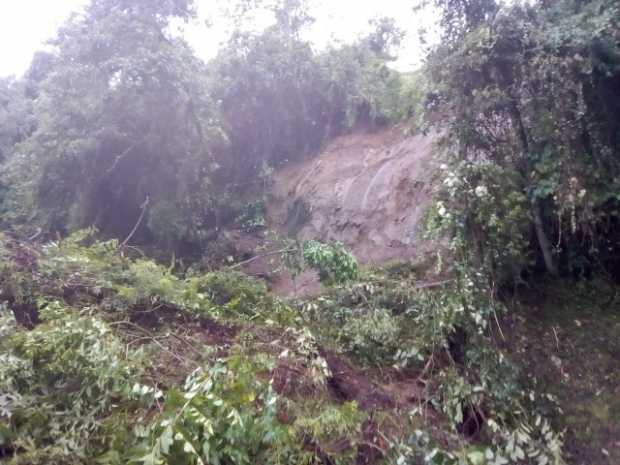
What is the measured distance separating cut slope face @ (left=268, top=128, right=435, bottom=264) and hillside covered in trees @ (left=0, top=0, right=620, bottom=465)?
0.07 metres

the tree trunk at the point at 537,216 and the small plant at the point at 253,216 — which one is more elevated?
the tree trunk at the point at 537,216

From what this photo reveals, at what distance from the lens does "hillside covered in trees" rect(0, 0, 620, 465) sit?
355 cm

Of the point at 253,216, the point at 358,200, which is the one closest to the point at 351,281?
the point at 358,200

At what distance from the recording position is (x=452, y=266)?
18.9 ft

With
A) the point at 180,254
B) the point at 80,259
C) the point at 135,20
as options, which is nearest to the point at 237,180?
the point at 180,254

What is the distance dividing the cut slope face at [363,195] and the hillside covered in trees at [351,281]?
7 centimetres

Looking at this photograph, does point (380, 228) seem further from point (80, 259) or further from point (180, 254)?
point (80, 259)

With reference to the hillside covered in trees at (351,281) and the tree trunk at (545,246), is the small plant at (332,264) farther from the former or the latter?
the tree trunk at (545,246)

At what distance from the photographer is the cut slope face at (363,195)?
30.8ft

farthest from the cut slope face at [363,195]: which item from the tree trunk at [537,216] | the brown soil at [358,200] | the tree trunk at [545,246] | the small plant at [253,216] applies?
the tree trunk at [545,246]

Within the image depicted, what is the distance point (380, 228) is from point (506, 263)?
4.05 m

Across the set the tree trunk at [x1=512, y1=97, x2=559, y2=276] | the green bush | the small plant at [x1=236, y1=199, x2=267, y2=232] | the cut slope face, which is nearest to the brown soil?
the cut slope face

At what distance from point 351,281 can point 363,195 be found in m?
4.56

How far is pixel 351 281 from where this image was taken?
6.45 meters
